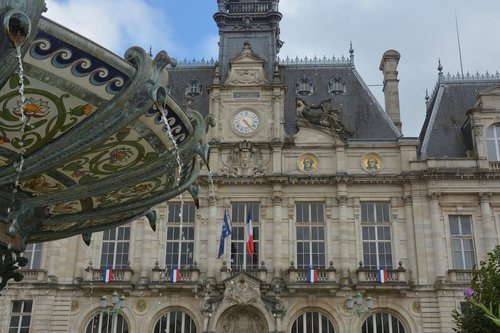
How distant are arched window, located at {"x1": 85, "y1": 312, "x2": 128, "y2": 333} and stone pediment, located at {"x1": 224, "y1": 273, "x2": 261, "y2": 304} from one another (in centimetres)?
474

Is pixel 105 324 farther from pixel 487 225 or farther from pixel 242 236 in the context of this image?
pixel 487 225

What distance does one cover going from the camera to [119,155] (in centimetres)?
1215

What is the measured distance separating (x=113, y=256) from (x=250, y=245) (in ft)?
20.6

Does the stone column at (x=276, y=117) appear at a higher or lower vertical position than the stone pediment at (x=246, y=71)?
lower

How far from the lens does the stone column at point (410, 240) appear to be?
27.8 metres

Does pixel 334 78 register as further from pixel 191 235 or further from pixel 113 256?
pixel 113 256

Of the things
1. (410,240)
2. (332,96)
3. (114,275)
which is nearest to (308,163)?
(332,96)

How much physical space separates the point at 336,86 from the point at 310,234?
28.6ft

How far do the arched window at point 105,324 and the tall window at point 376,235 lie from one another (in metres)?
10.6

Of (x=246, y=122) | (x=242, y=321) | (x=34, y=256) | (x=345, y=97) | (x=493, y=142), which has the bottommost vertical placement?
(x=242, y=321)

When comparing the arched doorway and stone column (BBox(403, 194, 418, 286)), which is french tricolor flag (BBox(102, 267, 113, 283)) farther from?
stone column (BBox(403, 194, 418, 286))

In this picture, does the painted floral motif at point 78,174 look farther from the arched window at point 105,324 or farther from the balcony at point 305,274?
the arched window at point 105,324

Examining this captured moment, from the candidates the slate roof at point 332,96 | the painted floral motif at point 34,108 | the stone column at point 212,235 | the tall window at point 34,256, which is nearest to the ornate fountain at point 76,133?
the painted floral motif at point 34,108

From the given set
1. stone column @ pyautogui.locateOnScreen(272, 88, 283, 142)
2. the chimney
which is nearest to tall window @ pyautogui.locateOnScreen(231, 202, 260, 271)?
stone column @ pyautogui.locateOnScreen(272, 88, 283, 142)
